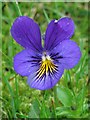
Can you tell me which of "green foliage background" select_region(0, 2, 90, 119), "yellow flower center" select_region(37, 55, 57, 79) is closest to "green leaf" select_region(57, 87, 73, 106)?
"green foliage background" select_region(0, 2, 90, 119)

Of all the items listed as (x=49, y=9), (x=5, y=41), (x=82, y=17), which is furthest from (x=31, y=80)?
(x=82, y=17)

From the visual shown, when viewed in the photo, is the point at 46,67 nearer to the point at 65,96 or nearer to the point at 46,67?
the point at 46,67

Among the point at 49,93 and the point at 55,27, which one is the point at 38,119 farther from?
the point at 55,27

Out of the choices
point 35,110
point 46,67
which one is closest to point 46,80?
point 46,67

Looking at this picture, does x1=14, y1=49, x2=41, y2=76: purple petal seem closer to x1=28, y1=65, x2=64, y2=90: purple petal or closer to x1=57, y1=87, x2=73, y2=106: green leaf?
x1=28, y1=65, x2=64, y2=90: purple petal

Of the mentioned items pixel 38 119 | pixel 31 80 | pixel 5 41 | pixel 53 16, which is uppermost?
pixel 53 16

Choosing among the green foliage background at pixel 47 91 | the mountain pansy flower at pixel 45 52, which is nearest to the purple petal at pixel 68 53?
the mountain pansy flower at pixel 45 52

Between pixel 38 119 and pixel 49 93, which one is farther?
pixel 49 93

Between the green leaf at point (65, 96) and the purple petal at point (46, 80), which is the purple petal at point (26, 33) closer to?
the purple petal at point (46, 80)
